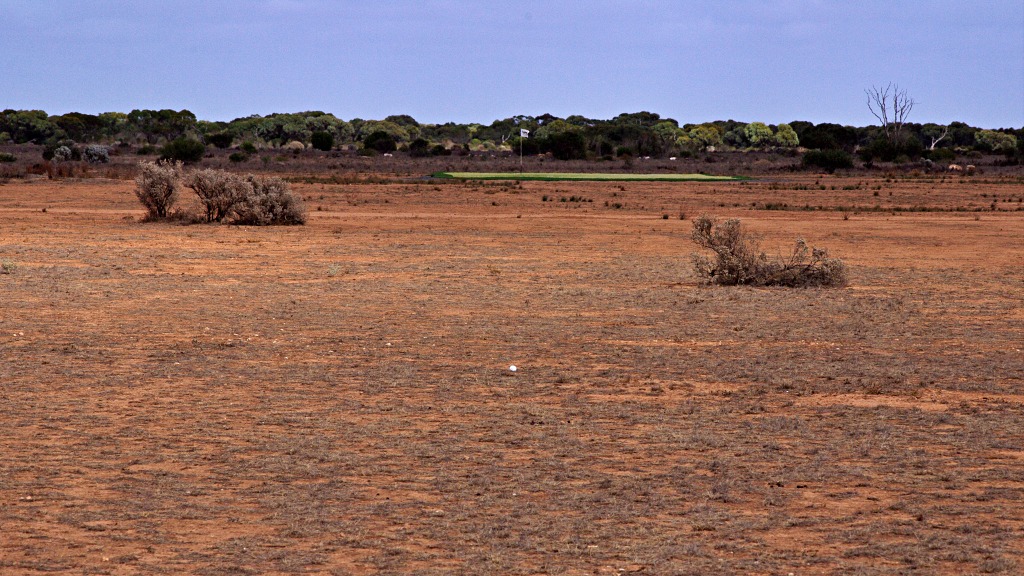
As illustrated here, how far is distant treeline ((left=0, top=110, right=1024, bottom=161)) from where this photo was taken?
362 ft

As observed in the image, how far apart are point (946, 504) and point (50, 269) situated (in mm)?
16646

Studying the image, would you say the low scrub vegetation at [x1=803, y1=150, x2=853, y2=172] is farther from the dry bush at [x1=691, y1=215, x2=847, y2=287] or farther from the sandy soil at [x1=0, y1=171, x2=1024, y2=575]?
the dry bush at [x1=691, y1=215, x2=847, y2=287]

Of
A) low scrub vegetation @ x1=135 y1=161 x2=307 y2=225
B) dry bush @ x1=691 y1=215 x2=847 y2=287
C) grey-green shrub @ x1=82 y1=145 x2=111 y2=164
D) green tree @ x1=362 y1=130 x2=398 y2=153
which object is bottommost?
dry bush @ x1=691 y1=215 x2=847 y2=287

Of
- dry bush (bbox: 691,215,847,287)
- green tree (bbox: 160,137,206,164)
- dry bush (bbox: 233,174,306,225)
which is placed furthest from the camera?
green tree (bbox: 160,137,206,164)

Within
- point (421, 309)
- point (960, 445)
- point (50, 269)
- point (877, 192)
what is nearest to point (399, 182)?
point (877, 192)

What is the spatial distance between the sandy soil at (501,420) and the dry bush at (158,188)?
37.4ft

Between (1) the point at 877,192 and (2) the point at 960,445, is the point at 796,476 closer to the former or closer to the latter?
(2) the point at 960,445

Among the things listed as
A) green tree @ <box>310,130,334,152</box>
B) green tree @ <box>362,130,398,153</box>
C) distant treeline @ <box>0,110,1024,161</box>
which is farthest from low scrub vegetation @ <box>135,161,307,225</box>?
green tree @ <box>362,130,398,153</box>

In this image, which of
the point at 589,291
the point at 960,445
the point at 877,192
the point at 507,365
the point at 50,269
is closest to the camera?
the point at 960,445

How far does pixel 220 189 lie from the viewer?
31344mm

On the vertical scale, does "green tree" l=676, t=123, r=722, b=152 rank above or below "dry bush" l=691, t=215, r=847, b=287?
above

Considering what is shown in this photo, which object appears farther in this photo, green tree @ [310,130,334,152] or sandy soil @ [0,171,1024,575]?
green tree @ [310,130,334,152]

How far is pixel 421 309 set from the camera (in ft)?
51.4

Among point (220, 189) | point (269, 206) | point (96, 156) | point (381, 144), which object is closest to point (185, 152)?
point (96, 156)
